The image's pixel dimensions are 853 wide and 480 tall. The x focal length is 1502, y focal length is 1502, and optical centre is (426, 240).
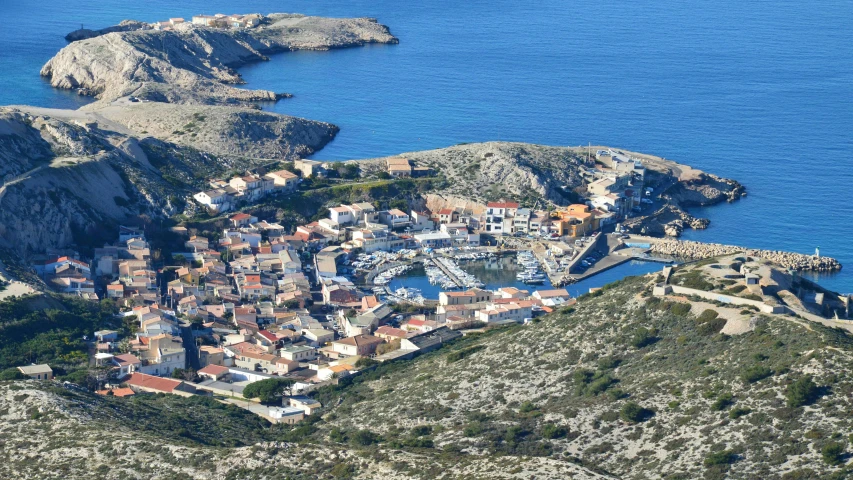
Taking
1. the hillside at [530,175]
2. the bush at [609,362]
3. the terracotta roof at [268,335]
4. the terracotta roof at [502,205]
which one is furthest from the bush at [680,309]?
the hillside at [530,175]

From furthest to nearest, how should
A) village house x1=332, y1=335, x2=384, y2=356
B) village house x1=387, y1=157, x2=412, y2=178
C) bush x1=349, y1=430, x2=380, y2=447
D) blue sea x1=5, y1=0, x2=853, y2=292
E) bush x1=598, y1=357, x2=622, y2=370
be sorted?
blue sea x1=5, y1=0, x2=853, y2=292 < village house x1=387, y1=157, x2=412, y2=178 < village house x1=332, y1=335, x2=384, y2=356 < bush x1=598, y1=357, x2=622, y2=370 < bush x1=349, y1=430, x2=380, y2=447

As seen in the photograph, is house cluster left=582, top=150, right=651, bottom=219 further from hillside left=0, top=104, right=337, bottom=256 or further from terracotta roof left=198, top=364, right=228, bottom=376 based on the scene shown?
terracotta roof left=198, top=364, right=228, bottom=376

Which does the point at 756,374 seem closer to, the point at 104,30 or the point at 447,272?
the point at 447,272

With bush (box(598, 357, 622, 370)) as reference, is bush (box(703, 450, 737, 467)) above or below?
below

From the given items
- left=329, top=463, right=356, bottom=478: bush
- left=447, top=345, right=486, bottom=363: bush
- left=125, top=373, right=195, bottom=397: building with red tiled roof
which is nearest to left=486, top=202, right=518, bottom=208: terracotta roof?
left=447, top=345, right=486, bottom=363: bush

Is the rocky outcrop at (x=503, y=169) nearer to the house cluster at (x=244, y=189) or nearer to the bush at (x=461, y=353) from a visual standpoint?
the house cluster at (x=244, y=189)

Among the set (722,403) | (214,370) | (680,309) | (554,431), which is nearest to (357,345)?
(214,370)

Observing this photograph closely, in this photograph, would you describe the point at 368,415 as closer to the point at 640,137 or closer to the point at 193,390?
the point at 193,390
